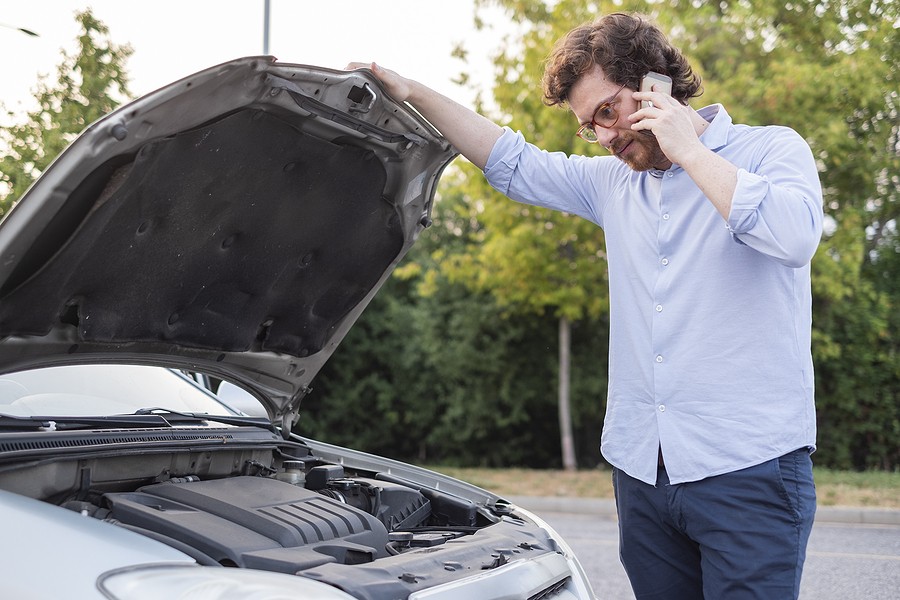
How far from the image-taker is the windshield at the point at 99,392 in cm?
270

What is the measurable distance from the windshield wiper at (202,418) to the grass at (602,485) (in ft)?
21.4

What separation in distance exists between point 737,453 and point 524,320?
39.8ft

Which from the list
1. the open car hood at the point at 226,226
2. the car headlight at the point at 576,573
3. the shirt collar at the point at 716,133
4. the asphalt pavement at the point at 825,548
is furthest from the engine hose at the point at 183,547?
the asphalt pavement at the point at 825,548

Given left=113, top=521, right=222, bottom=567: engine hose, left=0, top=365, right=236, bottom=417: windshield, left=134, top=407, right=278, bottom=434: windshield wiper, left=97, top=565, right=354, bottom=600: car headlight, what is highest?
left=0, top=365, right=236, bottom=417: windshield

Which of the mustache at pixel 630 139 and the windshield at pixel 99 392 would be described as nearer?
the mustache at pixel 630 139

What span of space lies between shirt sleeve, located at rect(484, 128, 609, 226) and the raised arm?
1.8 inches

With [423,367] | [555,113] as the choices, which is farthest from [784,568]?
[423,367]

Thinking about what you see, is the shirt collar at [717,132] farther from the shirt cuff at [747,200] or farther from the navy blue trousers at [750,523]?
the navy blue trousers at [750,523]

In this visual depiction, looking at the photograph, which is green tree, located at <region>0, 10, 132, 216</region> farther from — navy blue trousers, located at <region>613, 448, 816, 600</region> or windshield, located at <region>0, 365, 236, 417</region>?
navy blue trousers, located at <region>613, 448, 816, 600</region>

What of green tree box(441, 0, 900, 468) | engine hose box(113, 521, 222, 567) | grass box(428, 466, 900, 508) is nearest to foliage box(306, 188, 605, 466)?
green tree box(441, 0, 900, 468)

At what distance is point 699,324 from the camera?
212 cm

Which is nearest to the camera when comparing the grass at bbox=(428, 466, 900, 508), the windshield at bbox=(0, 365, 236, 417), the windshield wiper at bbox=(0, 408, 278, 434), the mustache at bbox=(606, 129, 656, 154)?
the mustache at bbox=(606, 129, 656, 154)

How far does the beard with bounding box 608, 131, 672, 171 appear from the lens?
220 cm

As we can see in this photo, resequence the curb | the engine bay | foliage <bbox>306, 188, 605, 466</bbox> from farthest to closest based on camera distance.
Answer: foliage <bbox>306, 188, 605, 466</bbox> → the curb → the engine bay
